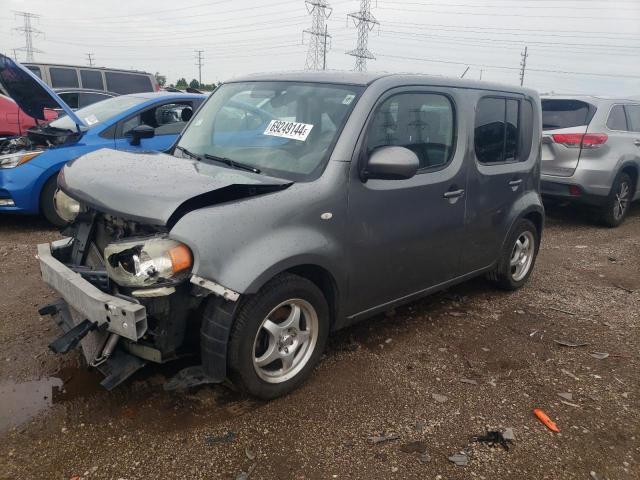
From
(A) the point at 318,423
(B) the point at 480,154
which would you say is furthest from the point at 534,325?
(A) the point at 318,423

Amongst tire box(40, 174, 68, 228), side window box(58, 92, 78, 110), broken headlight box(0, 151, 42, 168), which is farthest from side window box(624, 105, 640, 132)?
side window box(58, 92, 78, 110)

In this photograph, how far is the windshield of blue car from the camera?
6703mm

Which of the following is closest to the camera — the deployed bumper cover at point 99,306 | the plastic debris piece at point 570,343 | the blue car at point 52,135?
the deployed bumper cover at point 99,306

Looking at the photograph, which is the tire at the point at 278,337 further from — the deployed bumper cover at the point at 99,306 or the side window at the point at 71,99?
the side window at the point at 71,99

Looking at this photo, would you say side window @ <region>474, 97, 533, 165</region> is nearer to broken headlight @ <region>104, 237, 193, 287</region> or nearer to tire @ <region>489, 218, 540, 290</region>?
tire @ <region>489, 218, 540, 290</region>

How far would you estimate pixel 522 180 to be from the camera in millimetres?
4664

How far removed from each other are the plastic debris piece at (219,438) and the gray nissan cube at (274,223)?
0.89 ft

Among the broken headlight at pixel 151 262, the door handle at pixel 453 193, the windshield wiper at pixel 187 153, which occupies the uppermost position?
the windshield wiper at pixel 187 153

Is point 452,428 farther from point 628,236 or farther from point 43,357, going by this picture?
point 628,236

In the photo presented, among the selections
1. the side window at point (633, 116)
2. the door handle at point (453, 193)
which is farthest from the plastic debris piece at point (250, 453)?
the side window at point (633, 116)

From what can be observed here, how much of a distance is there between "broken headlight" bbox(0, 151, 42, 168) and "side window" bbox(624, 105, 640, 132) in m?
8.50

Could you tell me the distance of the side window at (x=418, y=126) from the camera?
337 centimetres

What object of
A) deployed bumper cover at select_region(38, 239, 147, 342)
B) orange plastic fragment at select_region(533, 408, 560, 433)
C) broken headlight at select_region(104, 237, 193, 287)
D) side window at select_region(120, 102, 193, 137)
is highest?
side window at select_region(120, 102, 193, 137)

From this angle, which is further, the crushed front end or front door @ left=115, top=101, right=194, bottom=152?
front door @ left=115, top=101, right=194, bottom=152
